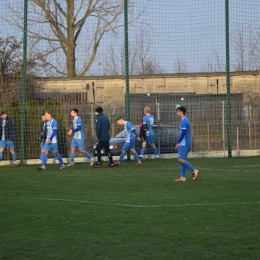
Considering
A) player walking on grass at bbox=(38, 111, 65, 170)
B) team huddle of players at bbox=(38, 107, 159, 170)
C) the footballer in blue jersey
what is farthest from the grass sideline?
the footballer in blue jersey

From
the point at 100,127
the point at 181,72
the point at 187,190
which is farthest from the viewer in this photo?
the point at 181,72

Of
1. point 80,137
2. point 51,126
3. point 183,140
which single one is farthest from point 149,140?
point 183,140

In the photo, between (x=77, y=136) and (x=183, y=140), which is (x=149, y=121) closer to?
(x=77, y=136)

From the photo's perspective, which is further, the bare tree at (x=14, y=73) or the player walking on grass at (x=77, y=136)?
the bare tree at (x=14, y=73)

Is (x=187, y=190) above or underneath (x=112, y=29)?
underneath

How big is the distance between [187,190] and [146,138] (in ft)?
36.3

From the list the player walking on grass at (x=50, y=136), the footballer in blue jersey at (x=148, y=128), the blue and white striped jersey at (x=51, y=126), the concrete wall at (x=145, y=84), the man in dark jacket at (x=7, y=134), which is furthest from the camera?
the concrete wall at (x=145, y=84)

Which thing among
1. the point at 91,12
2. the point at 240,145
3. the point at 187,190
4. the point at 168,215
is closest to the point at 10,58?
the point at 91,12

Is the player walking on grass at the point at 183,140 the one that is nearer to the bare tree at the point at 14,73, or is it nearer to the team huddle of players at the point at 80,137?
the team huddle of players at the point at 80,137

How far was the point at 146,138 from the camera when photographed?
2461 centimetres

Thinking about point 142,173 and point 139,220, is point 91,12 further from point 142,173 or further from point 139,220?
point 139,220

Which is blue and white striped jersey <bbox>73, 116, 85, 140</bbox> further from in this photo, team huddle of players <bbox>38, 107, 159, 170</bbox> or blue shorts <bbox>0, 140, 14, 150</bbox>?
blue shorts <bbox>0, 140, 14, 150</bbox>

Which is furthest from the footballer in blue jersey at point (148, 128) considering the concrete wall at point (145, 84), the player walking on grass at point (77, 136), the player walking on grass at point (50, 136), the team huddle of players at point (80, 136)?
the player walking on grass at point (50, 136)

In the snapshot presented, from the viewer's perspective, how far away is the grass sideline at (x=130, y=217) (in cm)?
765
